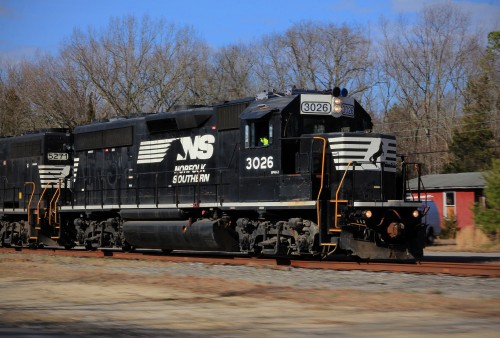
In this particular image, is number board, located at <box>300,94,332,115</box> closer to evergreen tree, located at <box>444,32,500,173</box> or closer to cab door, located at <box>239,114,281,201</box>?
cab door, located at <box>239,114,281,201</box>

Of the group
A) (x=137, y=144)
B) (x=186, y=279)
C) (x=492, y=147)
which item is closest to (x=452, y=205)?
(x=492, y=147)

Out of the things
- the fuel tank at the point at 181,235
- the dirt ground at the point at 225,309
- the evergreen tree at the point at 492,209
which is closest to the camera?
the dirt ground at the point at 225,309

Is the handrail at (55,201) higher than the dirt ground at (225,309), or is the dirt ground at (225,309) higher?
the handrail at (55,201)

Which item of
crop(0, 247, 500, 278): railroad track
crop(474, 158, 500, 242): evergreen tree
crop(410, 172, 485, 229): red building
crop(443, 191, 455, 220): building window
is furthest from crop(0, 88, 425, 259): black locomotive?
crop(443, 191, 455, 220): building window

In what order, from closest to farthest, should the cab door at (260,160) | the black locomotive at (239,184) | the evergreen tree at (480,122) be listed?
the black locomotive at (239,184) < the cab door at (260,160) < the evergreen tree at (480,122)

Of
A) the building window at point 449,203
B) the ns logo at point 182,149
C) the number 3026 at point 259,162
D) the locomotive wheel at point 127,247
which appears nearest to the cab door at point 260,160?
the number 3026 at point 259,162

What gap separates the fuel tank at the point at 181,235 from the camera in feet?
59.0

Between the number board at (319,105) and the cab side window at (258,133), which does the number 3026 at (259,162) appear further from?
the number board at (319,105)

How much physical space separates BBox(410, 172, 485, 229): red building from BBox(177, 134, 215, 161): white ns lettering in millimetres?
17925

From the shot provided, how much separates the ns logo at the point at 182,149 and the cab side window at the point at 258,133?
5.17ft

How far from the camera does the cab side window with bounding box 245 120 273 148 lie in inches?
667

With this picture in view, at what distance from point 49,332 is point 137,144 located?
1338 centimetres

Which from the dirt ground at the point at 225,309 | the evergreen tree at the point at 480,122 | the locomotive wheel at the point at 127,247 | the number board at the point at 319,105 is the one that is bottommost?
the dirt ground at the point at 225,309

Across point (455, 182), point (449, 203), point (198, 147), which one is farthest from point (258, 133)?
point (449, 203)
